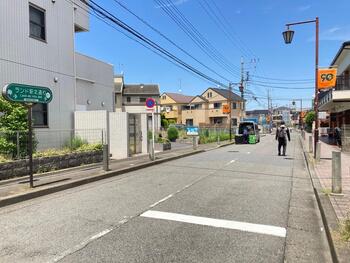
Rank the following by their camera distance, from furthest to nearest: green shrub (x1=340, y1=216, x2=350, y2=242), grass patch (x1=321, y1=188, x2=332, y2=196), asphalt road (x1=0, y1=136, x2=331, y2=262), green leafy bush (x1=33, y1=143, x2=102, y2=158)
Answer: green leafy bush (x1=33, y1=143, x2=102, y2=158), grass patch (x1=321, y1=188, x2=332, y2=196), green shrub (x1=340, y1=216, x2=350, y2=242), asphalt road (x1=0, y1=136, x2=331, y2=262)

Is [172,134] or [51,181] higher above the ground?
[172,134]

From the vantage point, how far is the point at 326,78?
17812 millimetres

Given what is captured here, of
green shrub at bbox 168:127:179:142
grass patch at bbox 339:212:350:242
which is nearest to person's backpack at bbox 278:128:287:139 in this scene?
grass patch at bbox 339:212:350:242

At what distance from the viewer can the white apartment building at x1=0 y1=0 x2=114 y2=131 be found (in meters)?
13.8

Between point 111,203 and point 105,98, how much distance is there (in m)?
15.3

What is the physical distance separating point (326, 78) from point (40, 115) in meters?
14.1

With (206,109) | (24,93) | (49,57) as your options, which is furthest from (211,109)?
(24,93)

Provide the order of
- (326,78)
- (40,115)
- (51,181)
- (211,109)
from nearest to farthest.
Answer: (51,181) < (40,115) < (326,78) < (211,109)

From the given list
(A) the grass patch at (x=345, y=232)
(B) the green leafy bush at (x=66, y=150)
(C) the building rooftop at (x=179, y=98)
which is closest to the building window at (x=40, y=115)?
(B) the green leafy bush at (x=66, y=150)

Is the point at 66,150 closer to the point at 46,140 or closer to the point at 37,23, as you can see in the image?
the point at 46,140

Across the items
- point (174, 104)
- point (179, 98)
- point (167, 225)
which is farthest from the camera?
point (179, 98)

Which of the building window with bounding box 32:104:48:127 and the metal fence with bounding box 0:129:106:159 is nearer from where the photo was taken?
the metal fence with bounding box 0:129:106:159

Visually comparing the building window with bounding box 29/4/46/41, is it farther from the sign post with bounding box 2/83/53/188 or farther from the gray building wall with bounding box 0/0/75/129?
the sign post with bounding box 2/83/53/188

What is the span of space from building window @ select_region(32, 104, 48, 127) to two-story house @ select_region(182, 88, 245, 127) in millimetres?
57450
